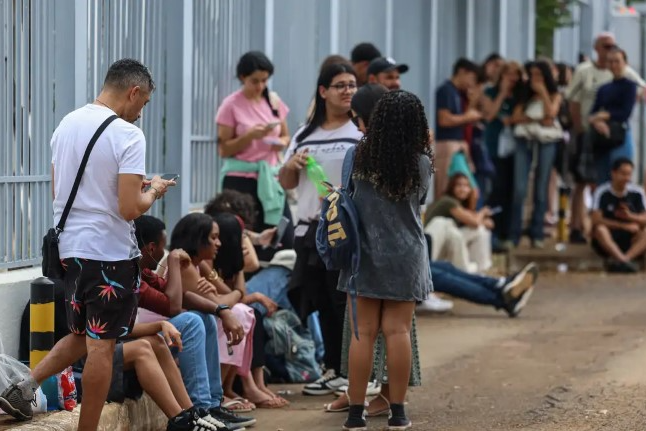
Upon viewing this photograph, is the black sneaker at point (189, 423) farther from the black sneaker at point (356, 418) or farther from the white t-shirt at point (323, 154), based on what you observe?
the white t-shirt at point (323, 154)

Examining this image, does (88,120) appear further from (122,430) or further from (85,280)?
(122,430)

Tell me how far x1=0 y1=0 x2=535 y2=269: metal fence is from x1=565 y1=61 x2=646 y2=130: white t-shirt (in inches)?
102

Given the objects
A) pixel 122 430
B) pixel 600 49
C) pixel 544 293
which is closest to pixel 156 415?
pixel 122 430

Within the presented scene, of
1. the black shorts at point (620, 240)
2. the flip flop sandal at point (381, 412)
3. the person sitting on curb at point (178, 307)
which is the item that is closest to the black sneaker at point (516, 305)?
the black shorts at point (620, 240)

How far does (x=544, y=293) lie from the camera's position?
50.6ft

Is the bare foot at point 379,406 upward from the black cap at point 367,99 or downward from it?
downward

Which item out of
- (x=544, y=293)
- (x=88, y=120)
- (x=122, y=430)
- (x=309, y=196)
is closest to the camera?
(x=88, y=120)

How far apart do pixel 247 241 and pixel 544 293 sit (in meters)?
6.62

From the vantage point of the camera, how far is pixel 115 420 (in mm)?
7656

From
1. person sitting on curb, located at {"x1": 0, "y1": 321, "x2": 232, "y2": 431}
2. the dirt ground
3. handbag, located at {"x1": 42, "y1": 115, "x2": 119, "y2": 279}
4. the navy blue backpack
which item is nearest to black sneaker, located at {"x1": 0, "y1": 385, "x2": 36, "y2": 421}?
person sitting on curb, located at {"x1": 0, "y1": 321, "x2": 232, "y2": 431}

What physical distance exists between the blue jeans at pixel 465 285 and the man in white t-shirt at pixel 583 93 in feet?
17.9

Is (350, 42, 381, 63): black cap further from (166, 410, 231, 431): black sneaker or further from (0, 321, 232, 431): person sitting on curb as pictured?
(166, 410, 231, 431): black sneaker

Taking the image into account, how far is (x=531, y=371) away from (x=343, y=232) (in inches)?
115

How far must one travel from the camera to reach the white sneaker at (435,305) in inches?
536
